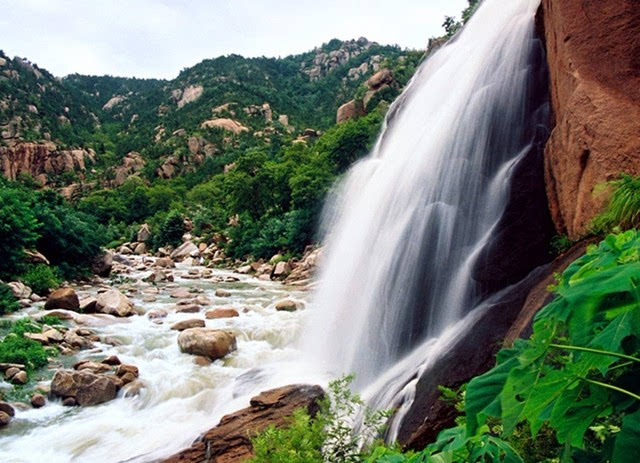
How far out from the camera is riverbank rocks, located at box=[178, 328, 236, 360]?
8.61 meters

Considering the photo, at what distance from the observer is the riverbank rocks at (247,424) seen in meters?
4.69

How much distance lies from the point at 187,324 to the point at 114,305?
3148 mm

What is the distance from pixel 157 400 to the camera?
7.09 m

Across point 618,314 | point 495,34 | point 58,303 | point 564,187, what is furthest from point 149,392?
point 495,34

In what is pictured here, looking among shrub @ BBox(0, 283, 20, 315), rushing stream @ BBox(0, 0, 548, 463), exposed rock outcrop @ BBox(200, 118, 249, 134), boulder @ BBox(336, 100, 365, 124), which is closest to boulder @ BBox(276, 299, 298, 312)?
rushing stream @ BBox(0, 0, 548, 463)

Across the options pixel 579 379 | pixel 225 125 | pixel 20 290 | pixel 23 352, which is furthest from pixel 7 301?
pixel 225 125

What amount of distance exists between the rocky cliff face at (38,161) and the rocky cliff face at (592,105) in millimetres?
79426

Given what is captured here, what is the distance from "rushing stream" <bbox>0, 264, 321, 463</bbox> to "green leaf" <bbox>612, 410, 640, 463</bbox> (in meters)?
5.57

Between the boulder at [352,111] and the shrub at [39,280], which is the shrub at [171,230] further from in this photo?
the shrub at [39,280]

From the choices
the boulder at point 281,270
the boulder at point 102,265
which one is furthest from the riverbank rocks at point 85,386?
the boulder at point 102,265

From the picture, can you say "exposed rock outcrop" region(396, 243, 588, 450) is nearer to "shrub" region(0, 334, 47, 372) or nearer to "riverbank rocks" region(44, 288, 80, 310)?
"shrub" region(0, 334, 47, 372)

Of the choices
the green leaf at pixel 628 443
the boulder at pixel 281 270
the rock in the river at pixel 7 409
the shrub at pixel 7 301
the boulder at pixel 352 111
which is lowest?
the boulder at pixel 281 270

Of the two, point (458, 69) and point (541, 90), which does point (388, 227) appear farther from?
point (458, 69)

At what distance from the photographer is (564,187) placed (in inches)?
197
